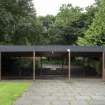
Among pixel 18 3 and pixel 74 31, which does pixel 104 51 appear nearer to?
pixel 18 3

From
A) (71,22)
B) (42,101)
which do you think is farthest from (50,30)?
(42,101)

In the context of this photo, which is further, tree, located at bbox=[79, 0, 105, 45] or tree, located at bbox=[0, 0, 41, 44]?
tree, located at bbox=[0, 0, 41, 44]

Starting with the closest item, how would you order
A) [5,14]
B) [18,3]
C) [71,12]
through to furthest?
[5,14], [18,3], [71,12]

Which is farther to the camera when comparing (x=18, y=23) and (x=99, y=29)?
(x=18, y=23)

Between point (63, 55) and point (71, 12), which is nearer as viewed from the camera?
point (63, 55)

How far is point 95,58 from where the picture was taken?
32.7m

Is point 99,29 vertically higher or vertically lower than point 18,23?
lower

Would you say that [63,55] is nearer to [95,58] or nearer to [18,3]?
[95,58]

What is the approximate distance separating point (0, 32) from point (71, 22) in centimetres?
1806

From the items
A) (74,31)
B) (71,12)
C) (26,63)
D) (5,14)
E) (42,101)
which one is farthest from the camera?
(71,12)

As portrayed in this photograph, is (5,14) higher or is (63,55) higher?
(5,14)

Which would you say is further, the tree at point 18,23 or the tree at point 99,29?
the tree at point 18,23

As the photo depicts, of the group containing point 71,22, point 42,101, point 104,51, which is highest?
point 71,22

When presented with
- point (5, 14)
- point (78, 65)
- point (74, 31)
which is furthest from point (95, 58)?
point (74, 31)
